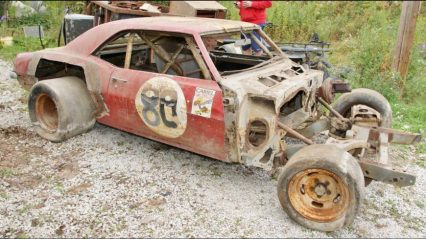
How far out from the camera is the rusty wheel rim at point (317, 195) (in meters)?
3.42

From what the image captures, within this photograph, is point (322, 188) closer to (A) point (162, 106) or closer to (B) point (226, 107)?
(B) point (226, 107)

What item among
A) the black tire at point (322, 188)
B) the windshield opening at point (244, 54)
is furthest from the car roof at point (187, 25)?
the black tire at point (322, 188)

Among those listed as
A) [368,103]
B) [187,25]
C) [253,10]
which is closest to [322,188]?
[368,103]

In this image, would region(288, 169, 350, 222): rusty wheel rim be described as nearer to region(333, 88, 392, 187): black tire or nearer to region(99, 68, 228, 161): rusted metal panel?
region(99, 68, 228, 161): rusted metal panel

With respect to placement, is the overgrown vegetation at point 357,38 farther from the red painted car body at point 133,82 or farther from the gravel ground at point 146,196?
the red painted car body at point 133,82

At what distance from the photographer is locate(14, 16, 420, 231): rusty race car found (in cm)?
348

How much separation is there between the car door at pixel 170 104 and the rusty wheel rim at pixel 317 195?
0.79 meters

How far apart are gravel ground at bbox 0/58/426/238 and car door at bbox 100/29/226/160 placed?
378 mm

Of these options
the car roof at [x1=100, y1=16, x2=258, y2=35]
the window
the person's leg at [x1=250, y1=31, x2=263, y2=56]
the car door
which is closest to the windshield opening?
the person's leg at [x1=250, y1=31, x2=263, y2=56]

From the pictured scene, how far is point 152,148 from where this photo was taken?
4918 millimetres

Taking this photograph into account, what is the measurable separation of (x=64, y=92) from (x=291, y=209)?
2.87 metres

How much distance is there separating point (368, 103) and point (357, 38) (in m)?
3.60

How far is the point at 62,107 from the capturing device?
4.72 meters

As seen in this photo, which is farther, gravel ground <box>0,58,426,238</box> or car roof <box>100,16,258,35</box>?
car roof <box>100,16,258,35</box>
